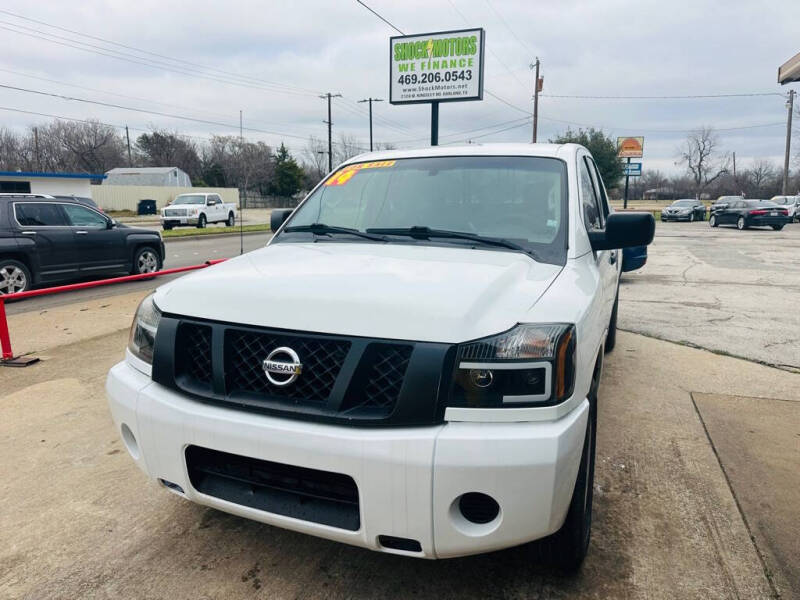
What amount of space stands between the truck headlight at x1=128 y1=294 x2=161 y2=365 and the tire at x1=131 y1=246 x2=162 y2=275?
10208 millimetres

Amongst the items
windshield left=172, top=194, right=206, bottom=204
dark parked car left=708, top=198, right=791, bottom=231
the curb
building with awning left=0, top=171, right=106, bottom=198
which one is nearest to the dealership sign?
the curb

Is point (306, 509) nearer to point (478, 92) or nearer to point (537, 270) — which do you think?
point (537, 270)

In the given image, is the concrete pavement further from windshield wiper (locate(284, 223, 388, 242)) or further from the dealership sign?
the dealership sign

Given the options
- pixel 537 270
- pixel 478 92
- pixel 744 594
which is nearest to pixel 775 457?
pixel 744 594

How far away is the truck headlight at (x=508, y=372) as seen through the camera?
77.1 inches

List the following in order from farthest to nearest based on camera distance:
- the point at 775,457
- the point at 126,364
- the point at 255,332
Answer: the point at 775,457, the point at 126,364, the point at 255,332

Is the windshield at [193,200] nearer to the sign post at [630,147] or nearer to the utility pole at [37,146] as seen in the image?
the sign post at [630,147]

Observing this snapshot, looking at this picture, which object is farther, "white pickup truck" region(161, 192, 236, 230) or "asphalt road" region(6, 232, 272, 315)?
"white pickup truck" region(161, 192, 236, 230)

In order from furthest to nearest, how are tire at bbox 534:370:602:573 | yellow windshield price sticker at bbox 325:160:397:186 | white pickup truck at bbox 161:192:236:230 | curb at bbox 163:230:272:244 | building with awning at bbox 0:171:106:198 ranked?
building with awning at bbox 0:171:106:198 < white pickup truck at bbox 161:192:236:230 < curb at bbox 163:230:272:244 < yellow windshield price sticker at bbox 325:160:397:186 < tire at bbox 534:370:602:573

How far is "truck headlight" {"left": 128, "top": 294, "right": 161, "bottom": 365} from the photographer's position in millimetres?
2465

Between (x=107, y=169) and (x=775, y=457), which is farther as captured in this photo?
(x=107, y=169)

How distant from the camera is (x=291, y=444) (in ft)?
6.55

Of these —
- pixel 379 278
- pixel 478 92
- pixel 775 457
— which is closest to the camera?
pixel 379 278

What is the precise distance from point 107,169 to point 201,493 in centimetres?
8860
